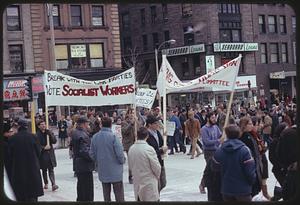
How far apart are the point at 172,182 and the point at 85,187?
11.1ft

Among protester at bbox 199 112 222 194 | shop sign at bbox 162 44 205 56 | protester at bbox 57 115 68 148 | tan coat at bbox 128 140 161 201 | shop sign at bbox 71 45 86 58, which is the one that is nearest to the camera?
tan coat at bbox 128 140 161 201

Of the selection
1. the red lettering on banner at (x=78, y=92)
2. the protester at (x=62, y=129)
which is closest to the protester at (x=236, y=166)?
the red lettering on banner at (x=78, y=92)

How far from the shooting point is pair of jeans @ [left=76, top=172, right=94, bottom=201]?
6.51m

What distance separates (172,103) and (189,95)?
1.61m

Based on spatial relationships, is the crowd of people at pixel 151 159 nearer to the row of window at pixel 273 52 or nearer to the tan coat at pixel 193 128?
the tan coat at pixel 193 128

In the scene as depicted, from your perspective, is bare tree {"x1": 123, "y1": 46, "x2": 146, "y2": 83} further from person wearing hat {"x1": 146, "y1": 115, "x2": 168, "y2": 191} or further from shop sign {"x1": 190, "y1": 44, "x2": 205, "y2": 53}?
person wearing hat {"x1": 146, "y1": 115, "x2": 168, "y2": 191}

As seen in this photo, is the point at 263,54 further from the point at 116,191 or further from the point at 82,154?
the point at 116,191

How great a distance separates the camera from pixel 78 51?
29.0 m

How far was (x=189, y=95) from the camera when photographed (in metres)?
35.0

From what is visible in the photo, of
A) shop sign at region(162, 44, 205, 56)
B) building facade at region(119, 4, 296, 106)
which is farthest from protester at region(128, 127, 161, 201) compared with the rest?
shop sign at region(162, 44, 205, 56)

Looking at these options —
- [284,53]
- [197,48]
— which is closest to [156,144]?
[197,48]

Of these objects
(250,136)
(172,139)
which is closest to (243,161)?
(250,136)

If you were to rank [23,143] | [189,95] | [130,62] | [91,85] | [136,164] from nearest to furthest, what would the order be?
1. [136,164]
2. [23,143]
3. [91,85]
4. [189,95]
5. [130,62]

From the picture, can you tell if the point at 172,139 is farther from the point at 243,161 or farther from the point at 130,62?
the point at 130,62
